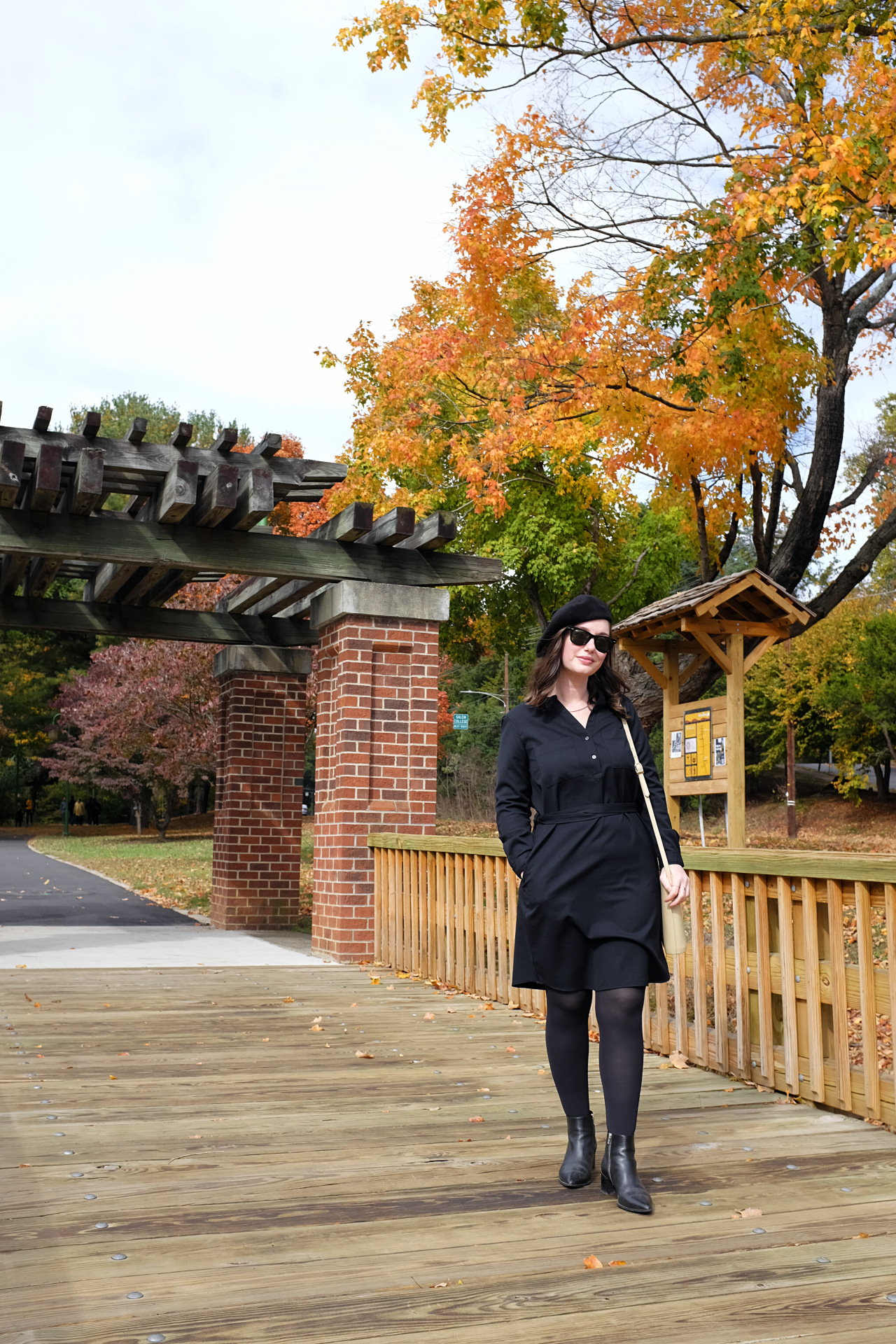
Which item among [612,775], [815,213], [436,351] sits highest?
[436,351]

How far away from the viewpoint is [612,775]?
3.80 meters

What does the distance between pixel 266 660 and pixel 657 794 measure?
873cm

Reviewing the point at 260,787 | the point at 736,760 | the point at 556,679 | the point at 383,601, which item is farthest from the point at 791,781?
the point at 556,679

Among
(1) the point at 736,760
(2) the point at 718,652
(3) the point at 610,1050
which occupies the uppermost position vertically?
(2) the point at 718,652

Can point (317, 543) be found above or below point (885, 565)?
below

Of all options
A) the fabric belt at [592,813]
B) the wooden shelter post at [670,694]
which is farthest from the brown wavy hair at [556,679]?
the wooden shelter post at [670,694]

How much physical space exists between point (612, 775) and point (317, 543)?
19.8 ft

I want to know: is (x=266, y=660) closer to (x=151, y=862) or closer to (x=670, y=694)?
(x=670, y=694)

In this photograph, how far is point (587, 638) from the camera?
3.88m

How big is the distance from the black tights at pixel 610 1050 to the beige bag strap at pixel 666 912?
180 millimetres

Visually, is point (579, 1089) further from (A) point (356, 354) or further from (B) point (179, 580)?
(A) point (356, 354)

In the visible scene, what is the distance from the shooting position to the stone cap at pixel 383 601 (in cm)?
959

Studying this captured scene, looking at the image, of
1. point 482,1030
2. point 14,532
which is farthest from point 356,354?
point 482,1030

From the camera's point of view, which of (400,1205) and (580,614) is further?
(580,614)
